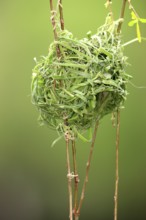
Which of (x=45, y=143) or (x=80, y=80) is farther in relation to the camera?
(x=45, y=143)

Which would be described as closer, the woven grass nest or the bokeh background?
the woven grass nest

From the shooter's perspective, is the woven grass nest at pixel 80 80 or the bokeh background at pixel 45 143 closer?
the woven grass nest at pixel 80 80

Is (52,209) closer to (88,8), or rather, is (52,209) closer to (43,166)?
(43,166)

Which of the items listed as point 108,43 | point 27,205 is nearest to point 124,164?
point 27,205
